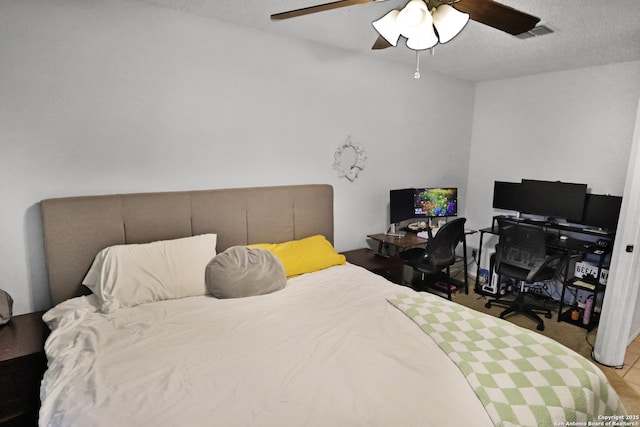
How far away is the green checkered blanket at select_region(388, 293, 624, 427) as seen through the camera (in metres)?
1.26

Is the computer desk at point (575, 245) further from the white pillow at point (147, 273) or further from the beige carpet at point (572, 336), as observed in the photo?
the white pillow at point (147, 273)

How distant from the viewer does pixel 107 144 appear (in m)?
2.18

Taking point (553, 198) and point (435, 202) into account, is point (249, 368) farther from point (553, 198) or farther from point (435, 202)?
point (553, 198)

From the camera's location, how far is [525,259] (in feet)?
10.3

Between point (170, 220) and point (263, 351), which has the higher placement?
point (170, 220)

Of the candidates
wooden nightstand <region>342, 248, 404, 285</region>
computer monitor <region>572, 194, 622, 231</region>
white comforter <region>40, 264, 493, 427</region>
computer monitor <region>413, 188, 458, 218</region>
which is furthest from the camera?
computer monitor <region>413, 188, 458, 218</region>

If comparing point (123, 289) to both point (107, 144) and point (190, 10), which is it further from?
point (190, 10)

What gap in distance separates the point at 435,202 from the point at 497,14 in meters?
2.43

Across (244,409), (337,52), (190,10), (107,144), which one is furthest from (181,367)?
(337,52)

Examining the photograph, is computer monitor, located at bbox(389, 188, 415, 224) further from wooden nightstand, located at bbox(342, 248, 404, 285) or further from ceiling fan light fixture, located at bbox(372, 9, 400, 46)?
ceiling fan light fixture, located at bbox(372, 9, 400, 46)

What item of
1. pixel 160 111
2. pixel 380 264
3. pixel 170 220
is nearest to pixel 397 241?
pixel 380 264

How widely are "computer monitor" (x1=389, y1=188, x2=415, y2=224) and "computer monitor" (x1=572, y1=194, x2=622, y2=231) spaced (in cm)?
161

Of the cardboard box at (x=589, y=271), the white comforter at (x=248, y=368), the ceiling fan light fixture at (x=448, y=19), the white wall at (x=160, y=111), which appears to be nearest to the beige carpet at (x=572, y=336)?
the cardboard box at (x=589, y=271)

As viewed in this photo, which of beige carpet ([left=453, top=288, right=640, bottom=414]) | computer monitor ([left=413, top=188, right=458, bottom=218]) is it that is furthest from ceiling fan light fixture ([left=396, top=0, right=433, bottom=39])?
beige carpet ([left=453, top=288, right=640, bottom=414])
